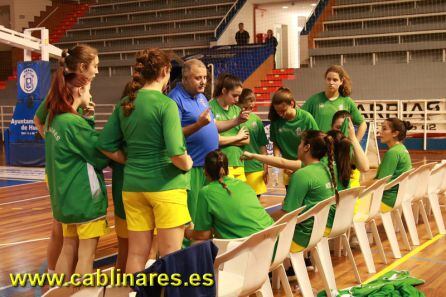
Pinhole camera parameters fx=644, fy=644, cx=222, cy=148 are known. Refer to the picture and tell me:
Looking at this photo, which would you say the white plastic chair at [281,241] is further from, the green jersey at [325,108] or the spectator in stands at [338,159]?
the green jersey at [325,108]

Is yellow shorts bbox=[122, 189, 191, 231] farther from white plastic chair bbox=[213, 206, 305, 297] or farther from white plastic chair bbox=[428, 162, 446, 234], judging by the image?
white plastic chair bbox=[428, 162, 446, 234]

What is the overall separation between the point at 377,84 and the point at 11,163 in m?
8.69

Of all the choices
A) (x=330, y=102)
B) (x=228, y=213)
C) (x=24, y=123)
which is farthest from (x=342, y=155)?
(x=24, y=123)

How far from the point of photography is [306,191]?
13.3 ft

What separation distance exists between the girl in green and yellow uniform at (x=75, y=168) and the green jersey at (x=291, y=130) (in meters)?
1.93

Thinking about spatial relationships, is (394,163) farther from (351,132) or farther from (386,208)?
(351,132)

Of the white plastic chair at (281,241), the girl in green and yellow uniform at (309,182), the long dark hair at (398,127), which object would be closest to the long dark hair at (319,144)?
the girl in green and yellow uniform at (309,182)

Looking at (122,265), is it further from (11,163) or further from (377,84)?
(377,84)

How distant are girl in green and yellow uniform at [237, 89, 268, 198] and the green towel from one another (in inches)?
58.7

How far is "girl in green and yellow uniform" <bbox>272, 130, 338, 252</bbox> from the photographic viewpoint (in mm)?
3932

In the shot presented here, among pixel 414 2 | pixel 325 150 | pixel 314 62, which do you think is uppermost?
pixel 414 2

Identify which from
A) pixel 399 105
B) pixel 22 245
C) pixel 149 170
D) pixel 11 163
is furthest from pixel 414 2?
pixel 149 170

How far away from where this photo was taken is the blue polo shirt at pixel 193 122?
4.21m

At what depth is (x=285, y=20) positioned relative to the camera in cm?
2333
